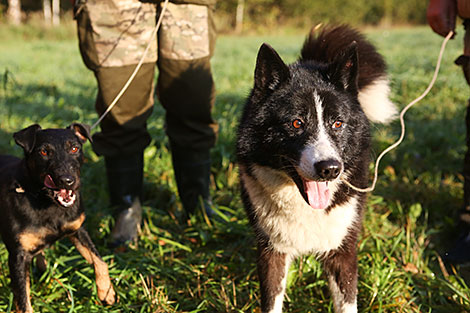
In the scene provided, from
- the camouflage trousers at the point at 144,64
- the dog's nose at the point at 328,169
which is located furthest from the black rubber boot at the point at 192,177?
the dog's nose at the point at 328,169

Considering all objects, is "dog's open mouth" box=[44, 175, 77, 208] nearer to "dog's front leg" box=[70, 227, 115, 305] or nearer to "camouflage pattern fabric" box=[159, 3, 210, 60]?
"dog's front leg" box=[70, 227, 115, 305]

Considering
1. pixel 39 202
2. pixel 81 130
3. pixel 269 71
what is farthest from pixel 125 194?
pixel 269 71

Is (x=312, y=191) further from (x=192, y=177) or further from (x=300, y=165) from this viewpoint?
(x=192, y=177)

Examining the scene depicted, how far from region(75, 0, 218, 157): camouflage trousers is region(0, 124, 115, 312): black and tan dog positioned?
55cm

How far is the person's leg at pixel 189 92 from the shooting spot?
8.98 ft

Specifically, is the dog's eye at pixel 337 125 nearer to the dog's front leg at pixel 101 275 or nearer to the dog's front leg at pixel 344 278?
the dog's front leg at pixel 344 278

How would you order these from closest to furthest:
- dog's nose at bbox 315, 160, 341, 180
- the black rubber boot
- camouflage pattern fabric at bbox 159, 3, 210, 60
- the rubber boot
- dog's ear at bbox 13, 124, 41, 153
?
dog's nose at bbox 315, 160, 341, 180 → dog's ear at bbox 13, 124, 41, 153 → camouflage pattern fabric at bbox 159, 3, 210, 60 → the rubber boot → the black rubber boot

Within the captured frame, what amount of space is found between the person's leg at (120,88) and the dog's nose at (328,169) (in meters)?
1.53

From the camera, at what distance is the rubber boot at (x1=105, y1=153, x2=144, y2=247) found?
115 inches

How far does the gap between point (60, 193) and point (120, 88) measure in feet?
2.83

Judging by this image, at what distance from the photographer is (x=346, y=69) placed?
2004mm

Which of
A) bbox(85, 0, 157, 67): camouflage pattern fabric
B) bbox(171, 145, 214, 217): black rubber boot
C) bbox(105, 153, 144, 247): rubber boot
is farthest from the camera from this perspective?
bbox(171, 145, 214, 217): black rubber boot

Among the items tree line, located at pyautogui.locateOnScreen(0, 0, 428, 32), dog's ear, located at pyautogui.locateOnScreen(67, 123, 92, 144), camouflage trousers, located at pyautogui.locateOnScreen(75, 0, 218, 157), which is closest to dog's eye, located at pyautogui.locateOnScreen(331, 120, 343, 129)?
camouflage trousers, located at pyautogui.locateOnScreen(75, 0, 218, 157)

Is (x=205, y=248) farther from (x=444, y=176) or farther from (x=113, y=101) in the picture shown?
(x=444, y=176)
